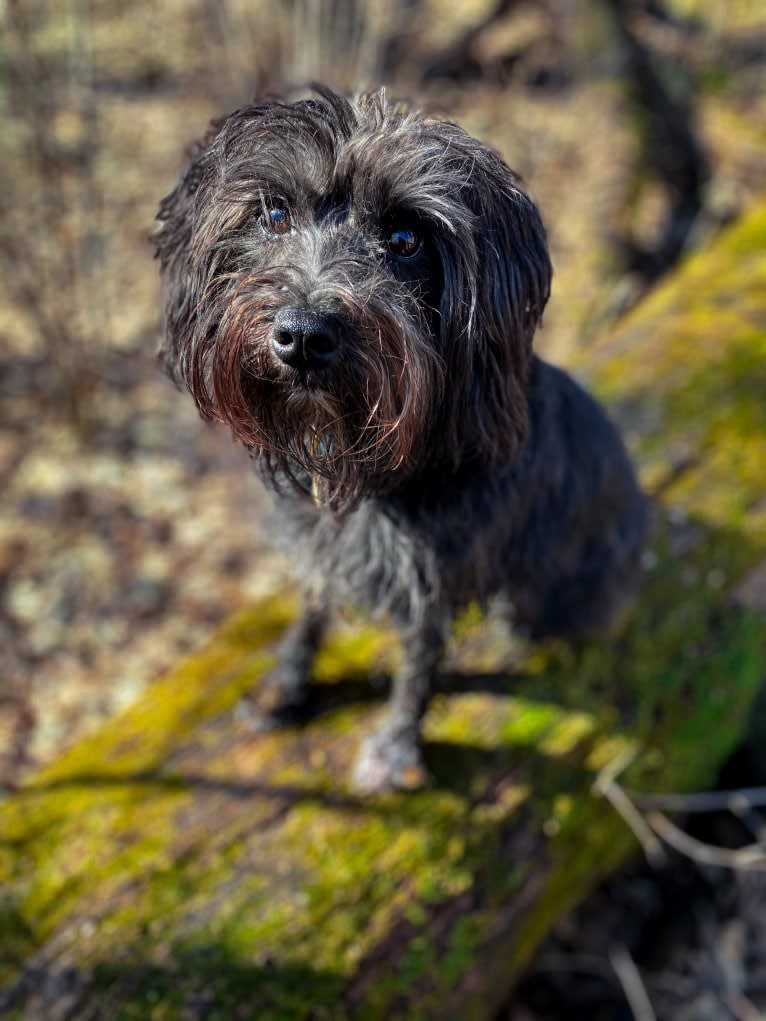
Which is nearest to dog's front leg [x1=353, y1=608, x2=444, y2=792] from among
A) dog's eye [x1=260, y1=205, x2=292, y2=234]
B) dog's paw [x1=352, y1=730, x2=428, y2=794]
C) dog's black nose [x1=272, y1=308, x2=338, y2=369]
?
dog's paw [x1=352, y1=730, x2=428, y2=794]

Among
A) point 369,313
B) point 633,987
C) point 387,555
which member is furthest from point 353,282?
point 633,987

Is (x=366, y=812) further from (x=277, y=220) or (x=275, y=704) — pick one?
(x=277, y=220)

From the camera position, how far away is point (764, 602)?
3850 mm

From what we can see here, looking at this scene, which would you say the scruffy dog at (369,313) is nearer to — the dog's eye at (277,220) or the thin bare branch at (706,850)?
the dog's eye at (277,220)

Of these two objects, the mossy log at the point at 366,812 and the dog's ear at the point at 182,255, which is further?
the mossy log at the point at 366,812

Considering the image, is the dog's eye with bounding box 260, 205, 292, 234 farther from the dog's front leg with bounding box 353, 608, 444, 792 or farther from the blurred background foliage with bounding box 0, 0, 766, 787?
the blurred background foliage with bounding box 0, 0, 766, 787

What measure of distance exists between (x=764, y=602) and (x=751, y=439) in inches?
34.8

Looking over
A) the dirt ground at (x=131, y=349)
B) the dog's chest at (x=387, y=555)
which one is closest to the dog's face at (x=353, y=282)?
the dog's chest at (x=387, y=555)

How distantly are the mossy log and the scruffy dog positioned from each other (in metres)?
0.85

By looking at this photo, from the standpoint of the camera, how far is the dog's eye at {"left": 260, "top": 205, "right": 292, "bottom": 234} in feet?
7.22

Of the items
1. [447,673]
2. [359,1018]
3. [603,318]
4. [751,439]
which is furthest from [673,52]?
[359,1018]

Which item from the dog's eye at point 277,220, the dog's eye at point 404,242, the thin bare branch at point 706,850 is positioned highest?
the dog's eye at point 277,220

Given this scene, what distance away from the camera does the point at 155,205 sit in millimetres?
7066

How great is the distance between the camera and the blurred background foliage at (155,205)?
4539 millimetres
